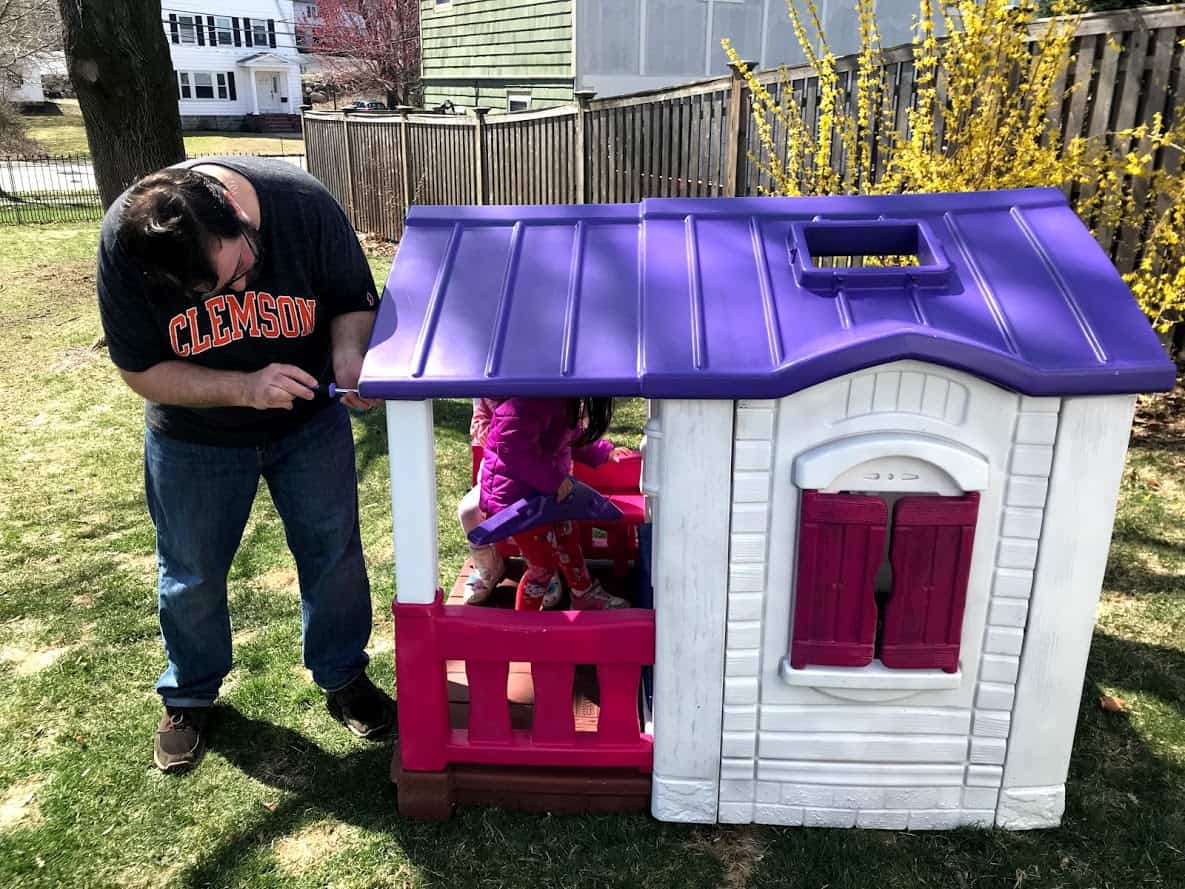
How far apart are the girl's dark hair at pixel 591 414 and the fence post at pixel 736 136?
4.61m

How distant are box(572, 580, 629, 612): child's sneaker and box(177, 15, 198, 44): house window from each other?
161ft

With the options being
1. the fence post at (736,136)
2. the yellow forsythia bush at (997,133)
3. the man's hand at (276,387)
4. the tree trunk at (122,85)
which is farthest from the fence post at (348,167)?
the man's hand at (276,387)

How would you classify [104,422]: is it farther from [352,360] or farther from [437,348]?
[437,348]

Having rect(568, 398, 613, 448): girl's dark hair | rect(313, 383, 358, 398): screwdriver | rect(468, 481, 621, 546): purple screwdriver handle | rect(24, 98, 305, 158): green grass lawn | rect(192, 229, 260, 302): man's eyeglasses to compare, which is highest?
rect(192, 229, 260, 302): man's eyeglasses

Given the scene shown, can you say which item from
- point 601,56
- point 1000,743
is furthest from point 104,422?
point 601,56

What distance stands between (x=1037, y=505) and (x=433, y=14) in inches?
697

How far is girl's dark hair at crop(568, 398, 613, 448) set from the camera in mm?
3014

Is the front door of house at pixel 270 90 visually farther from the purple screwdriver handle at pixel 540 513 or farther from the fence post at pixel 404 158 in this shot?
the purple screwdriver handle at pixel 540 513

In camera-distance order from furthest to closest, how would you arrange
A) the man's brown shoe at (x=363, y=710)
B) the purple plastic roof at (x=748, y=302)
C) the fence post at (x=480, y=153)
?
the fence post at (x=480, y=153), the man's brown shoe at (x=363, y=710), the purple plastic roof at (x=748, y=302)

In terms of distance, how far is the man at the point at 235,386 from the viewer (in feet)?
7.51

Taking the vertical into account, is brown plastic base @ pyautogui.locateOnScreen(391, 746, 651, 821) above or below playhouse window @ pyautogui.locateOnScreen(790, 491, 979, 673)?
below

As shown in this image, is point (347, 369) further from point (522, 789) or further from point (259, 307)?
point (522, 789)

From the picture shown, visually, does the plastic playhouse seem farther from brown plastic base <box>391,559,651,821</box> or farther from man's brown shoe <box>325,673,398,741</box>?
man's brown shoe <box>325,673,398,741</box>

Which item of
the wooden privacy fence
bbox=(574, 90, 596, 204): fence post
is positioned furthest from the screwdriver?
bbox=(574, 90, 596, 204): fence post
